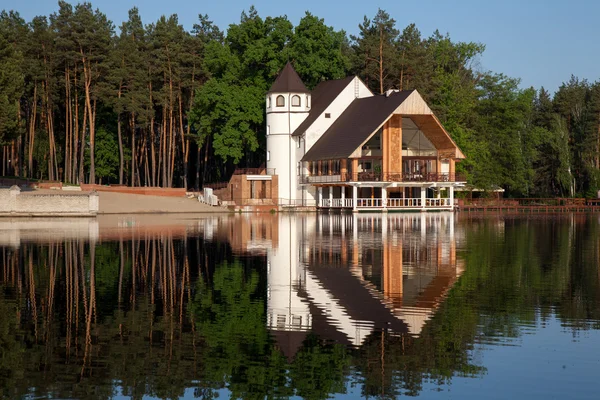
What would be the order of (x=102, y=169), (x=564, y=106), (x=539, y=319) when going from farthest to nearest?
(x=564, y=106)
(x=102, y=169)
(x=539, y=319)

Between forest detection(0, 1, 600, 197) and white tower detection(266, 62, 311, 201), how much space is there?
2.56 meters

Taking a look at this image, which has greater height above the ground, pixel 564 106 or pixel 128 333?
pixel 564 106

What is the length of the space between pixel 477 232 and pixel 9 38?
54.2m

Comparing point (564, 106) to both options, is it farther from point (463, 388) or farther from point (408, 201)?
point (463, 388)

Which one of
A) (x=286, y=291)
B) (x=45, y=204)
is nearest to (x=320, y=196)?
(x=45, y=204)

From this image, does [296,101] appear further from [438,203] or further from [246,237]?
[246,237]

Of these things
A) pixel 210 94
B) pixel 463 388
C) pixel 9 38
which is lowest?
pixel 463 388

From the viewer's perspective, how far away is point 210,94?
78938mm

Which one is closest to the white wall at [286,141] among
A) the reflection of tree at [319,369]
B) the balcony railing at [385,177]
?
the balcony railing at [385,177]

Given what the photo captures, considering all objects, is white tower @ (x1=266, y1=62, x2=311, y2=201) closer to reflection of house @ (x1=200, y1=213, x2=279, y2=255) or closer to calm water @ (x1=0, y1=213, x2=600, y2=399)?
reflection of house @ (x1=200, y1=213, x2=279, y2=255)

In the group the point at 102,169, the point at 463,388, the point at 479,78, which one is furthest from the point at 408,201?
the point at 463,388

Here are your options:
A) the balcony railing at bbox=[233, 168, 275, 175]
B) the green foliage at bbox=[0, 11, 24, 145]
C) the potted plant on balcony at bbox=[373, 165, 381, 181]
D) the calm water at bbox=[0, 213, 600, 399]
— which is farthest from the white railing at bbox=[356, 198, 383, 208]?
the calm water at bbox=[0, 213, 600, 399]

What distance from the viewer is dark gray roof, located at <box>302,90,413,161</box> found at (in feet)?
230

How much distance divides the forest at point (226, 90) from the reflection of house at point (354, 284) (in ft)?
134
